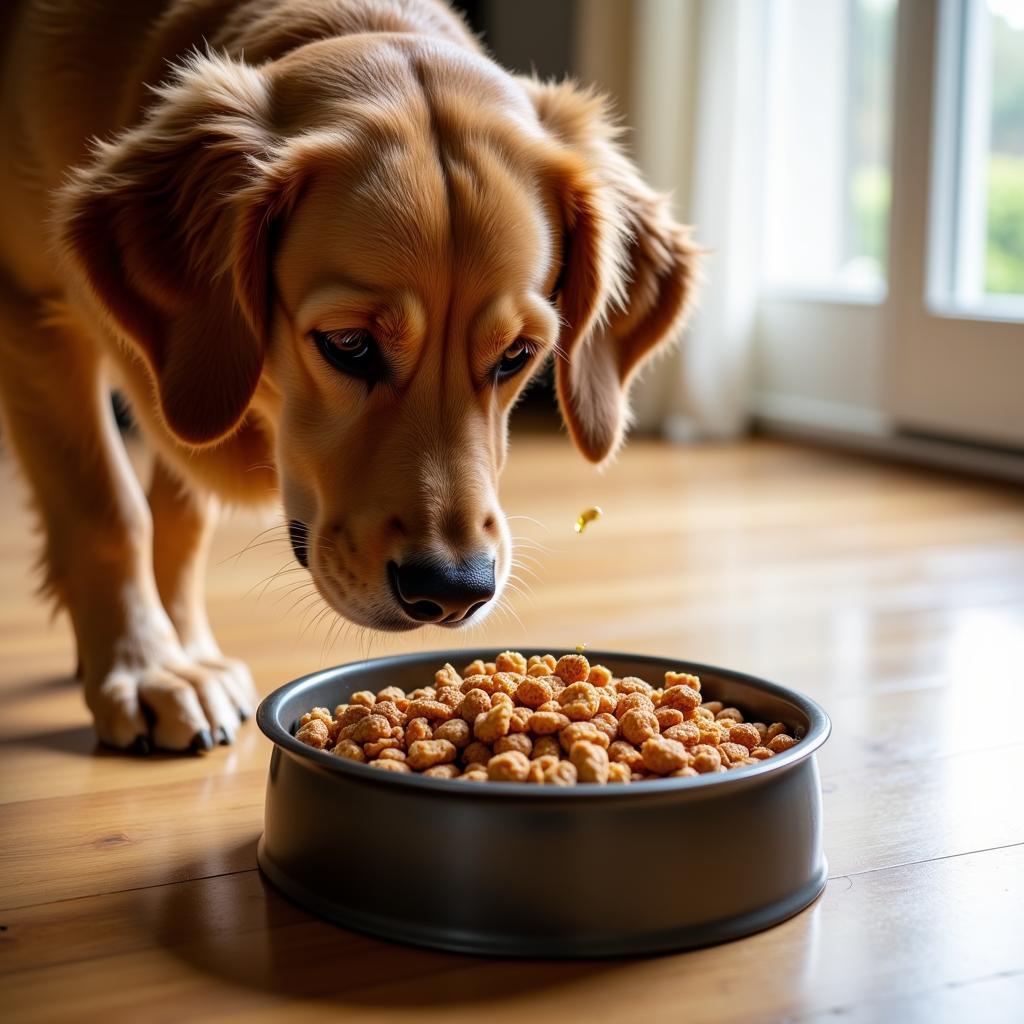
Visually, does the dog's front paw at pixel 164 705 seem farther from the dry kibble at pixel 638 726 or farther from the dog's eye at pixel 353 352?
the dry kibble at pixel 638 726

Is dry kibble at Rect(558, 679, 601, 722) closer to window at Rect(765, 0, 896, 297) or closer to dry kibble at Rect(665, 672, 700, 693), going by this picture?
dry kibble at Rect(665, 672, 700, 693)

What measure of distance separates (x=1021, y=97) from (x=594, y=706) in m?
3.11

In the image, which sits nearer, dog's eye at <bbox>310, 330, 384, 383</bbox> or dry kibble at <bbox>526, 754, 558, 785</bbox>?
dry kibble at <bbox>526, 754, 558, 785</bbox>

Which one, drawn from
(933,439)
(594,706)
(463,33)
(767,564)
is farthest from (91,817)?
(933,439)

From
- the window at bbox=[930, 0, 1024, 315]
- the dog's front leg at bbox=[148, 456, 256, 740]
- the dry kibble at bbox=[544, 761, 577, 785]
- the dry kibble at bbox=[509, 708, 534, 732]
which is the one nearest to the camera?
the dry kibble at bbox=[544, 761, 577, 785]

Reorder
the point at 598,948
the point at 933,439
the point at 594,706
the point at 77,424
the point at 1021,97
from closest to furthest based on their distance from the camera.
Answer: the point at 598,948, the point at 594,706, the point at 77,424, the point at 1021,97, the point at 933,439

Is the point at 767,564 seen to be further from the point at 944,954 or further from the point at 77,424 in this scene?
the point at 944,954

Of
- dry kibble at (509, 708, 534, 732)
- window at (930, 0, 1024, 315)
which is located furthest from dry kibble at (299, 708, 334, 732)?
window at (930, 0, 1024, 315)

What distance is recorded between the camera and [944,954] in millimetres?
1273

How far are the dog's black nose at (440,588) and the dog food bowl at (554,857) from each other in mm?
244

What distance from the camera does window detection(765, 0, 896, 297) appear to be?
4.78 metres

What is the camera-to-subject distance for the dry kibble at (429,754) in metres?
1.39

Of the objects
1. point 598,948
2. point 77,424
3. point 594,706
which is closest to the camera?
point 598,948

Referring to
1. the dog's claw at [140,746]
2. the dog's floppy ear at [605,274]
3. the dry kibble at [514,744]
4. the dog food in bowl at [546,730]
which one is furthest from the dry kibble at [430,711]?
the dog's floppy ear at [605,274]
